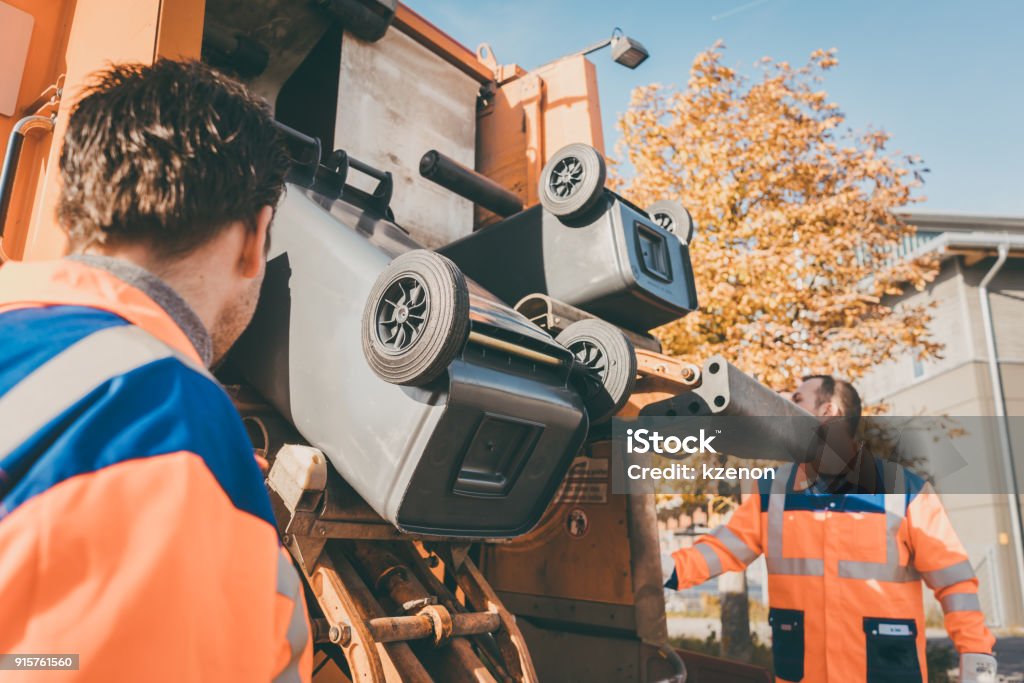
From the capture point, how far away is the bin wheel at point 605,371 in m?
2.40

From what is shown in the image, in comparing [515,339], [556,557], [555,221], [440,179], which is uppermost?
[440,179]

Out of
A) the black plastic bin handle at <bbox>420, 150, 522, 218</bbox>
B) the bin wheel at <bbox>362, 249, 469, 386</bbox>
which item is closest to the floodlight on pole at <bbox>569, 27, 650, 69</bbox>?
the black plastic bin handle at <bbox>420, 150, 522, 218</bbox>

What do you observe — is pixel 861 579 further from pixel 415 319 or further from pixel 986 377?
pixel 986 377

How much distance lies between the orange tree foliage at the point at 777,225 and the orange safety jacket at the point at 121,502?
21.8 feet

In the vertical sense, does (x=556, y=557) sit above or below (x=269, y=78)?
below

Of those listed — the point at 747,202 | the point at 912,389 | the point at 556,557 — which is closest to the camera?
the point at 556,557

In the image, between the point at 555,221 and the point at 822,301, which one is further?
the point at 822,301

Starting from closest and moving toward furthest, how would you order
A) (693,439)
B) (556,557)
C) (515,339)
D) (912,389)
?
(515,339) < (693,439) < (556,557) < (912,389)

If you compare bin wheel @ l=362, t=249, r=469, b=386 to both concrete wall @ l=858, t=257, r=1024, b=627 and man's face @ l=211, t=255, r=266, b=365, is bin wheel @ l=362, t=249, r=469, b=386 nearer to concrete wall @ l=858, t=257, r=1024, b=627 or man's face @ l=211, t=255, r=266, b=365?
man's face @ l=211, t=255, r=266, b=365

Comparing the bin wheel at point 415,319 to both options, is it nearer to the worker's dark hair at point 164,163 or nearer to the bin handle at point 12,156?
the worker's dark hair at point 164,163

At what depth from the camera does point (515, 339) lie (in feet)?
6.99

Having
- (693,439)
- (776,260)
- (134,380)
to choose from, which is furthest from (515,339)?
(776,260)

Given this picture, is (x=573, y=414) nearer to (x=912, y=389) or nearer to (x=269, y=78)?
(x=269, y=78)

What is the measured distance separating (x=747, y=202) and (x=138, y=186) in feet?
26.0
